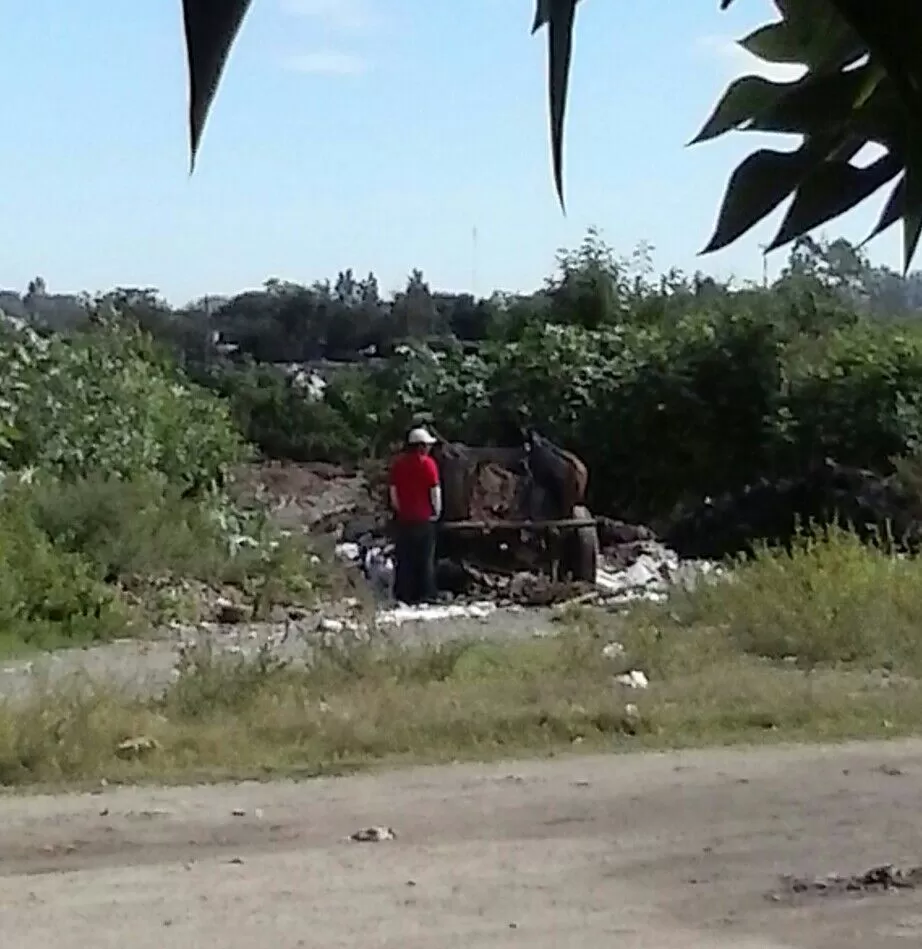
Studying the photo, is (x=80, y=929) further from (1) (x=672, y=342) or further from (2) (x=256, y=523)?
(1) (x=672, y=342)

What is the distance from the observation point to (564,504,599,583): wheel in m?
18.9

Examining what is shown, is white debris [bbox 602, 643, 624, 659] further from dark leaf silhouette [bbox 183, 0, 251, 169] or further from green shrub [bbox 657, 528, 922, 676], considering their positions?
dark leaf silhouette [bbox 183, 0, 251, 169]

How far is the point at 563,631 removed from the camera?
14.8m

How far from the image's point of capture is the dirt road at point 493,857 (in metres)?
7.25

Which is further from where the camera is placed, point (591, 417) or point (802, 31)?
point (591, 417)

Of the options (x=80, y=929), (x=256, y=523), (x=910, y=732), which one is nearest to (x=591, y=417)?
(x=256, y=523)

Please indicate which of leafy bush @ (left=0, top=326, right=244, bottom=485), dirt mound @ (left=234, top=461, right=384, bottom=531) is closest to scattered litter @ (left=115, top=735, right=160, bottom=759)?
leafy bush @ (left=0, top=326, right=244, bottom=485)

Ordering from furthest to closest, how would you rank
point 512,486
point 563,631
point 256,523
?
point 512,486, point 256,523, point 563,631

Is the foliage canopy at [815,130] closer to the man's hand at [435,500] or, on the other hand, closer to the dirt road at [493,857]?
the dirt road at [493,857]

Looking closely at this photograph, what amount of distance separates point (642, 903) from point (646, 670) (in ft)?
17.1

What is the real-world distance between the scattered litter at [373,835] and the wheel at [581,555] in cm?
1009

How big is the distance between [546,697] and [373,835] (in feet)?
10.6

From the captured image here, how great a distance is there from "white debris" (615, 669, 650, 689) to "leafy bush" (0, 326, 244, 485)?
682 cm

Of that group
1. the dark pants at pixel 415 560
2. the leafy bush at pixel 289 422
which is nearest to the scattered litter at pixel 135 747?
the dark pants at pixel 415 560
